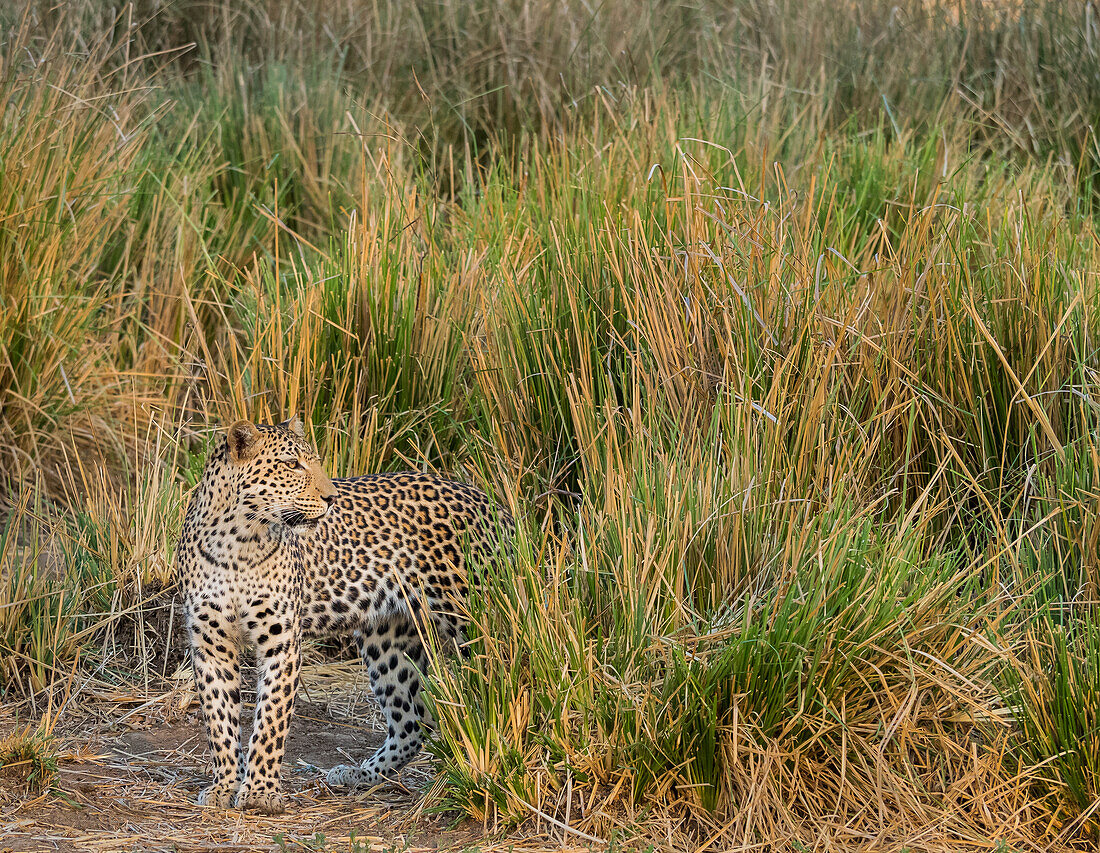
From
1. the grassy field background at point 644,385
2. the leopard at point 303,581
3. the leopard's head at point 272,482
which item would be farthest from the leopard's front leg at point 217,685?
the grassy field background at point 644,385

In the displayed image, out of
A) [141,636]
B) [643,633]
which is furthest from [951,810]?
[141,636]

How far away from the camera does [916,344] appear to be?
402cm

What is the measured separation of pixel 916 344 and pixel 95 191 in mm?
3210

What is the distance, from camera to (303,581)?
3.52m

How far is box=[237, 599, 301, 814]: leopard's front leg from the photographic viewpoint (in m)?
3.29

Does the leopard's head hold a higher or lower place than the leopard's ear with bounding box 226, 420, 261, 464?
lower

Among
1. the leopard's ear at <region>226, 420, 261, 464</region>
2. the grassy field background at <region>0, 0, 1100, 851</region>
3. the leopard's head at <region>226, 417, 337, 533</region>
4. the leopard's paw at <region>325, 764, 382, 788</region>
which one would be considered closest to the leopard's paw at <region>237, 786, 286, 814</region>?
the leopard's paw at <region>325, 764, 382, 788</region>

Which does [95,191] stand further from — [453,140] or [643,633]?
[643,633]

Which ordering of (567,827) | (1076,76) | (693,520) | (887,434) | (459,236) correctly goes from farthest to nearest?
(1076,76), (459,236), (887,434), (693,520), (567,827)

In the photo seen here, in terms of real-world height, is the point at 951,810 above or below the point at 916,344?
below

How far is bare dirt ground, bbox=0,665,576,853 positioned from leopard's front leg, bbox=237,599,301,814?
Answer: 0.06 meters

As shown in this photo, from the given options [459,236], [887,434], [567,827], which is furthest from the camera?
[459,236]

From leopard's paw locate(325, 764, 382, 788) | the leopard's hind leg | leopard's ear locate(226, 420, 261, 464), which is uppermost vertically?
leopard's ear locate(226, 420, 261, 464)

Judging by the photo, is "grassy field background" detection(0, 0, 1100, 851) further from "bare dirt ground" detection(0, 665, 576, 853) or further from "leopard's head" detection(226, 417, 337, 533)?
"leopard's head" detection(226, 417, 337, 533)
